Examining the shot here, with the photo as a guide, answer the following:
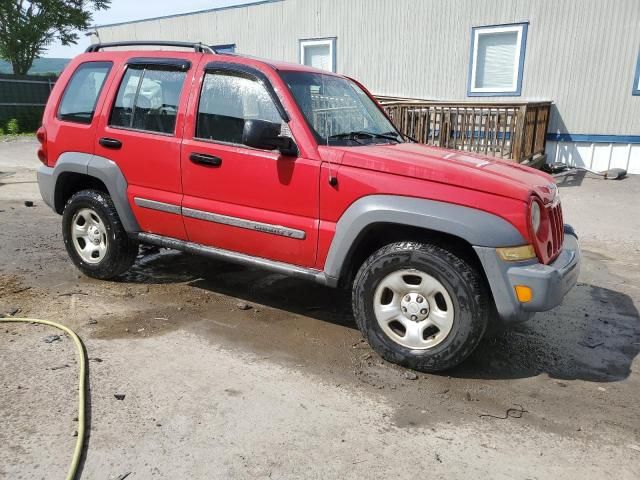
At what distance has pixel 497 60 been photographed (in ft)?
41.5

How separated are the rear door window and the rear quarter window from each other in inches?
10.9

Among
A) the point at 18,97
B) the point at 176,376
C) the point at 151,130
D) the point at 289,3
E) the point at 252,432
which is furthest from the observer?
the point at 18,97

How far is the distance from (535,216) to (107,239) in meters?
3.53

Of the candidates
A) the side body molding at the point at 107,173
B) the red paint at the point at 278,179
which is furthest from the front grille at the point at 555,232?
the side body molding at the point at 107,173

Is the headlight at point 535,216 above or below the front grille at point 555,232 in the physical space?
above

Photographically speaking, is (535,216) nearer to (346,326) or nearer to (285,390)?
(346,326)

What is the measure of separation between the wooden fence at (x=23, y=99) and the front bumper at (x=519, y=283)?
22.8 m

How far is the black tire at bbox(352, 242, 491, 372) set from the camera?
10.6ft

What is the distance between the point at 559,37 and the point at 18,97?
815 inches

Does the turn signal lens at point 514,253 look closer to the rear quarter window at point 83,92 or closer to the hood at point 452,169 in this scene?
the hood at point 452,169

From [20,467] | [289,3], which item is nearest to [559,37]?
[289,3]

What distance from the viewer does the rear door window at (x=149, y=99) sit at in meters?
4.21

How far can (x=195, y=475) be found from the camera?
8.01 feet

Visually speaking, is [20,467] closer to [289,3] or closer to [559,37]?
[559,37]
